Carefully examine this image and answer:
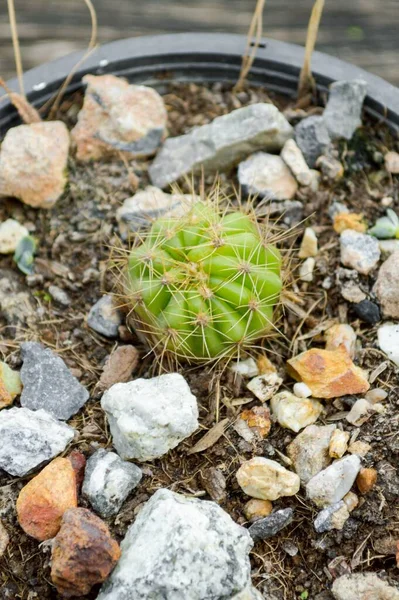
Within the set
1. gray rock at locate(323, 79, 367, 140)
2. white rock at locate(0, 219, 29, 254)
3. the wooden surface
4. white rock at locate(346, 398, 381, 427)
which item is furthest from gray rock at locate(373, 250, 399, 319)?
the wooden surface

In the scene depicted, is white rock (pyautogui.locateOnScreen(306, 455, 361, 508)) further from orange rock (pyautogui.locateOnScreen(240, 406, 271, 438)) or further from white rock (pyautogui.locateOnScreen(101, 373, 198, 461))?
white rock (pyautogui.locateOnScreen(101, 373, 198, 461))

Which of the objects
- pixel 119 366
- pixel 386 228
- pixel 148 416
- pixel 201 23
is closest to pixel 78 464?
pixel 148 416

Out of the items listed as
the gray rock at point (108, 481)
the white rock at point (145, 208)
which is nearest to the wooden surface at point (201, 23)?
the white rock at point (145, 208)

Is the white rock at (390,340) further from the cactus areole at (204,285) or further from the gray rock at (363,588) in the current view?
the gray rock at (363,588)

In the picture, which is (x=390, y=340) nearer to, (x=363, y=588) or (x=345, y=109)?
(x=363, y=588)

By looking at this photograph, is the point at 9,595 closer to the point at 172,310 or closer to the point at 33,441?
the point at 33,441
